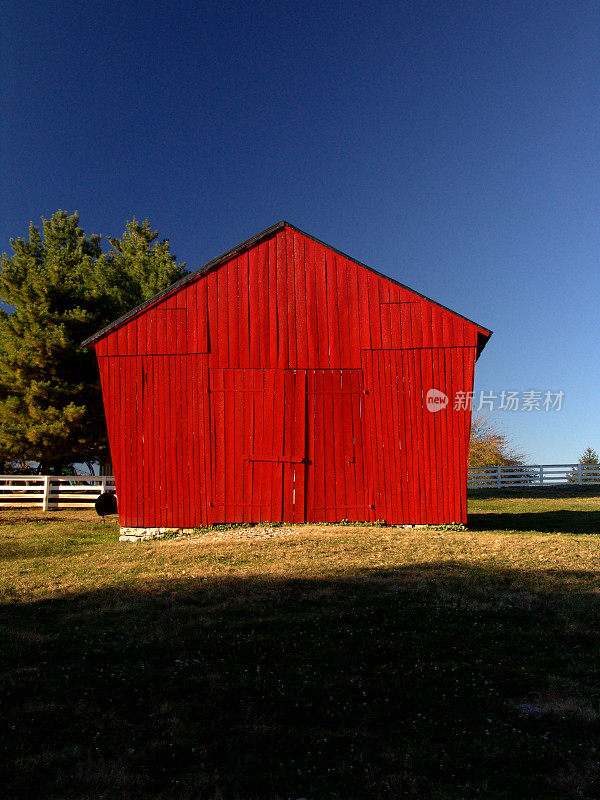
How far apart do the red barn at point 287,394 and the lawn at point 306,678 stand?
424 centimetres

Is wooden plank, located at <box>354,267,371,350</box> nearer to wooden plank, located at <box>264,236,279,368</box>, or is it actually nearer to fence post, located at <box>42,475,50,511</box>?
wooden plank, located at <box>264,236,279,368</box>

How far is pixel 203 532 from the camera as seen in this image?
1403 cm

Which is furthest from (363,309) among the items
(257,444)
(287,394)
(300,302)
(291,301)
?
(257,444)

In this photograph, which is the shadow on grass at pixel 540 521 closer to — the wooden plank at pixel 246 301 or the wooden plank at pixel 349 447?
the wooden plank at pixel 349 447

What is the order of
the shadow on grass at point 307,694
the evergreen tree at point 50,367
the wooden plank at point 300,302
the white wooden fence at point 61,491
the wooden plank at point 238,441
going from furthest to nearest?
the evergreen tree at point 50,367
the white wooden fence at point 61,491
the wooden plank at point 300,302
the wooden plank at point 238,441
the shadow on grass at point 307,694

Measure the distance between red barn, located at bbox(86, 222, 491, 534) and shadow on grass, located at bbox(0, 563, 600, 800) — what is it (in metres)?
6.40

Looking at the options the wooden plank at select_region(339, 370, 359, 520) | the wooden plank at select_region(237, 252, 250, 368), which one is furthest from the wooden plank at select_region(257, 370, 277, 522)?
the wooden plank at select_region(339, 370, 359, 520)

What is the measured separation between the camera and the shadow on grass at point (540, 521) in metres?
15.6

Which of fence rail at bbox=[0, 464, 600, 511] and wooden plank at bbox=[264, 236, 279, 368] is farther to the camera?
fence rail at bbox=[0, 464, 600, 511]

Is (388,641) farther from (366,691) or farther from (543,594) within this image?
(543,594)

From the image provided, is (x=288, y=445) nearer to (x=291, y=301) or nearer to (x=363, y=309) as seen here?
(x=291, y=301)

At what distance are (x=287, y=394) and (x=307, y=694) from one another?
32.7ft

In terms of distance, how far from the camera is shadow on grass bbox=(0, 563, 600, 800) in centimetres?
362

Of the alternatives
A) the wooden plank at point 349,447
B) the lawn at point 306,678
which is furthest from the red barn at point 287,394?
the lawn at point 306,678
